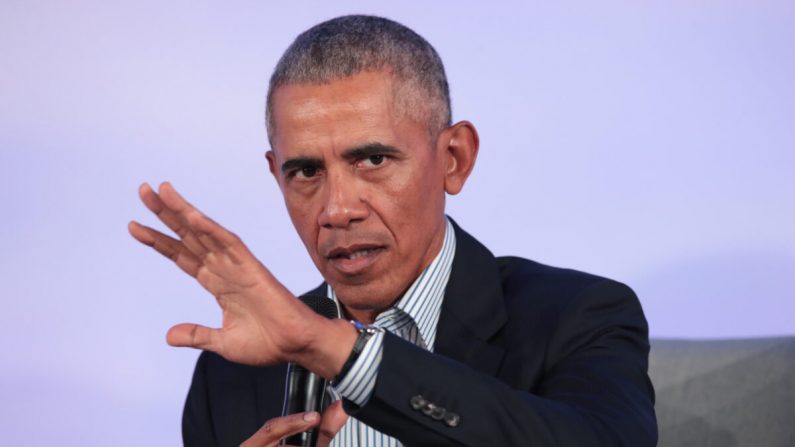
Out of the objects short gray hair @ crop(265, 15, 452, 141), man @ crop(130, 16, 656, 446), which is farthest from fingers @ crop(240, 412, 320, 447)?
short gray hair @ crop(265, 15, 452, 141)

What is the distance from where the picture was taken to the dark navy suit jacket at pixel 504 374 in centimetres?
172

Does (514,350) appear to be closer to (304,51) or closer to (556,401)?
(556,401)

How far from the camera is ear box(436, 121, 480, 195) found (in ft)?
8.14

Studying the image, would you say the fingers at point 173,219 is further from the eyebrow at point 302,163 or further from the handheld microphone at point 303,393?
the eyebrow at point 302,163

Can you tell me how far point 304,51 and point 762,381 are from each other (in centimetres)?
123

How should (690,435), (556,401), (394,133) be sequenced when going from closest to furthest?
(556,401), (394,133), (690,435)

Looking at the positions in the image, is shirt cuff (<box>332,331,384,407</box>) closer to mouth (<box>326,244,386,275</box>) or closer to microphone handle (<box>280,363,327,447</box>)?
microphone handle (<box>280,363,327,447</box>)

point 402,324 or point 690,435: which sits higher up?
point 402,324

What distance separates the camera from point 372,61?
2320mm

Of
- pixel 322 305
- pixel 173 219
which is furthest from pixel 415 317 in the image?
pixel 173 219

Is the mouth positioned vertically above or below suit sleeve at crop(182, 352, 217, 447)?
above

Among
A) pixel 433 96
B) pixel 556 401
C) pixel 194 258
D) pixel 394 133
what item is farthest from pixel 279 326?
pixel 433 96

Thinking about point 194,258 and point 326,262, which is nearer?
point 194,258

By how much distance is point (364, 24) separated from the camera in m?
2.41
